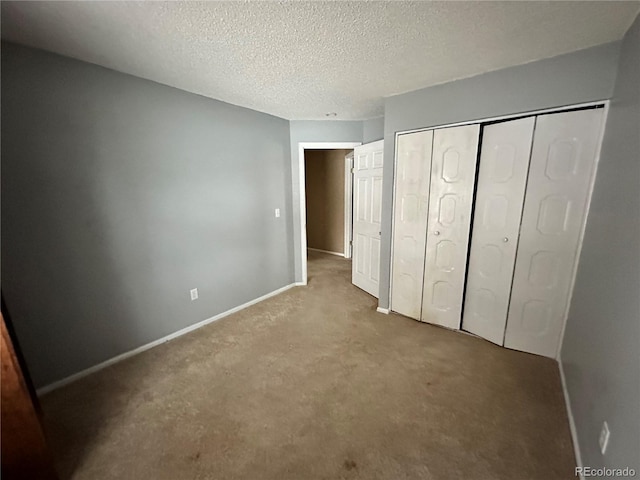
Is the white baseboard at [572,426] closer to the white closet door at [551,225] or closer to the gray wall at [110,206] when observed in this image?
the white closet door at [551,225]

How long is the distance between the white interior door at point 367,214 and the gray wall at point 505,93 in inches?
18.5

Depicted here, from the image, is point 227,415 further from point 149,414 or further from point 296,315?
point 296,315

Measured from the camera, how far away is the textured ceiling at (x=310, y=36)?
1.30 meters

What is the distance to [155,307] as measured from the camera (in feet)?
7.85

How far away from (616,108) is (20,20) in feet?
11.0

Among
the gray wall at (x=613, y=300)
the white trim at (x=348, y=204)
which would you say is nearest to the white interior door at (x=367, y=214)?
the white trim at (x=348, y=204)

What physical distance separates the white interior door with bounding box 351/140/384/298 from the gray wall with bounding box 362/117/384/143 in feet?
0.63

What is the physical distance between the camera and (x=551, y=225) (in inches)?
77.5

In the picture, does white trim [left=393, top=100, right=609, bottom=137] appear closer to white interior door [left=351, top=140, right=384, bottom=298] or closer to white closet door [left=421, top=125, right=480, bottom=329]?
white closet door [left=421, top=125, right=480, bottom=329]

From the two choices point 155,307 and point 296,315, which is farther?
point 296,315

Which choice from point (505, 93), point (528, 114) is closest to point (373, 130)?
point (505, 93)

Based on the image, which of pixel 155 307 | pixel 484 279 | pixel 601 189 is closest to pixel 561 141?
pixel 601 189

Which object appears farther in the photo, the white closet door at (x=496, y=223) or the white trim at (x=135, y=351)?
the white closet door at (x=496, y=223)

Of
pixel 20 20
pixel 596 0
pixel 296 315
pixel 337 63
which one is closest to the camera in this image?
pixel 596 0
